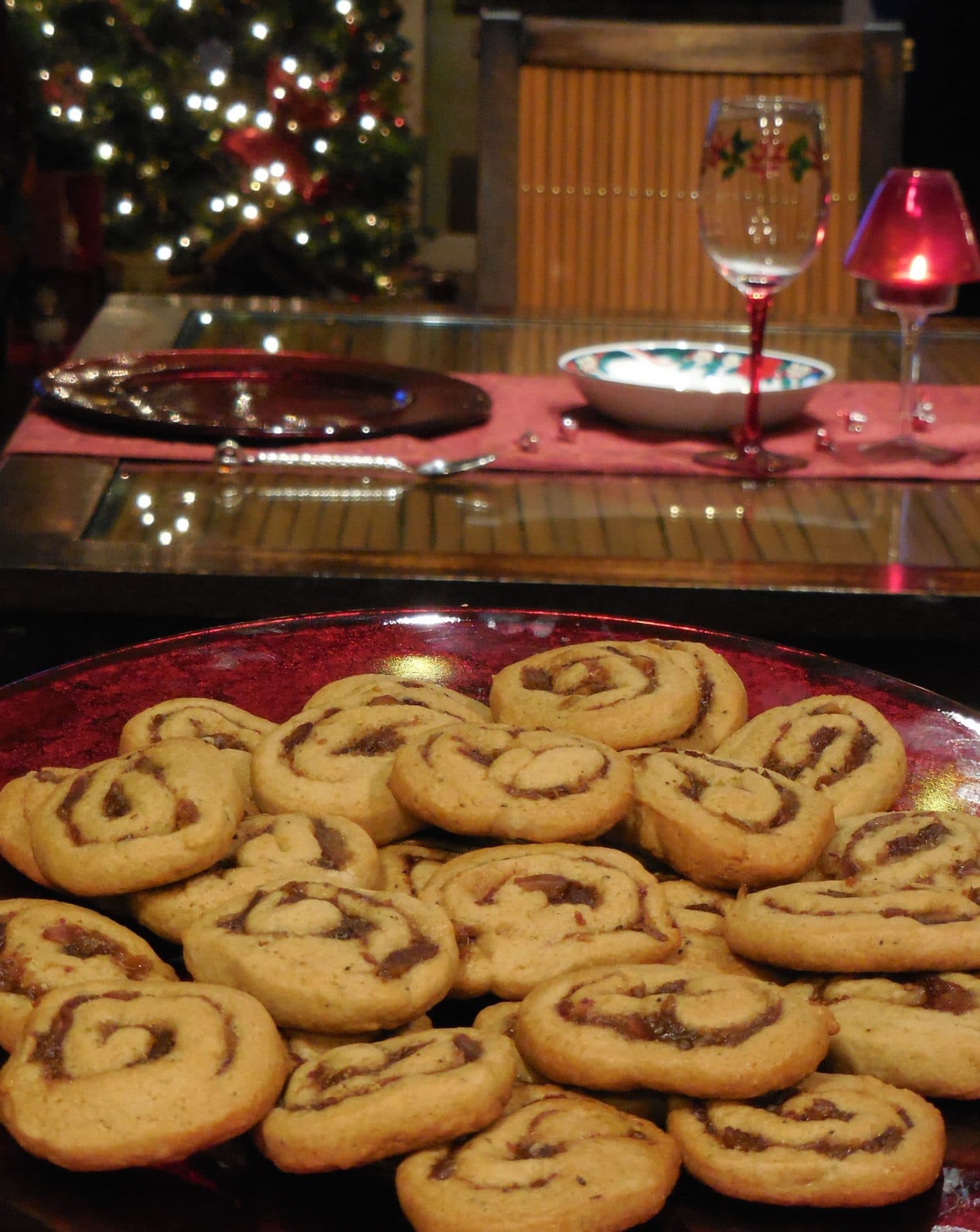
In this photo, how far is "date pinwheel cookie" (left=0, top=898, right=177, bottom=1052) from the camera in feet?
1.99

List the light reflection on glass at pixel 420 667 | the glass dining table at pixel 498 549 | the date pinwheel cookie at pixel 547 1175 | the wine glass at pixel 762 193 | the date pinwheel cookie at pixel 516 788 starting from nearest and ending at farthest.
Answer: the date pinwheel cookie at pixel 547 1175, the date pinwheel cookie at pixel 516 788, the light reflection on glass at pixel 420 667, the glass dining table at pixel 498 549, the wine glass at pixel 762 193

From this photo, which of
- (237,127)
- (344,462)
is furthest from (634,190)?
(237,127)

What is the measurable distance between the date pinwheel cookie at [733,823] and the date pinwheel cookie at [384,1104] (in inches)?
6.7

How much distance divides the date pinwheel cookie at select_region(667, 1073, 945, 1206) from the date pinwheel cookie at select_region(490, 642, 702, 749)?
Answer: 260 mm

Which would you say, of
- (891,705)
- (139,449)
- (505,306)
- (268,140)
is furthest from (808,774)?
(268,140)

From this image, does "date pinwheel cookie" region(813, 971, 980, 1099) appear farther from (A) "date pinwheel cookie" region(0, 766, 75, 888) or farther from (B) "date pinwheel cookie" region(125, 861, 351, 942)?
(A) "date pinwheel cookie" region(0, 766, 75, 888)

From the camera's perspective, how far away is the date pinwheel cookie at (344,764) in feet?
2.45

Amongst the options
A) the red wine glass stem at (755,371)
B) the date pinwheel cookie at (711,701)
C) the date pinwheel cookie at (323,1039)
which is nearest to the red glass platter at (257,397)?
the red wine glass stem at (755,371)

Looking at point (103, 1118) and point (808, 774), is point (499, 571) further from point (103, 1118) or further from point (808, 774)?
point (103, 1118)

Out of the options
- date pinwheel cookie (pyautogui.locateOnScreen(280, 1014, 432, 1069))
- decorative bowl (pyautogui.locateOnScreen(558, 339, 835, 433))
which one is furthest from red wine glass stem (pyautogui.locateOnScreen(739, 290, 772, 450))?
date pinwheel cookie (pyautogui.locateOnScreen(280, 1014, 432, 1069))

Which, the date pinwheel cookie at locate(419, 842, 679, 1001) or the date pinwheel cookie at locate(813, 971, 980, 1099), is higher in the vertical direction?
the date pinwheel cookie at locate(419, 842, 679, 1001)

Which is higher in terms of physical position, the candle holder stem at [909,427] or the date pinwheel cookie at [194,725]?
the candle holder stem at [909,427]

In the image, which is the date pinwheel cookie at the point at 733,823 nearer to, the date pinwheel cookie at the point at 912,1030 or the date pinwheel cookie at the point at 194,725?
the date pinwheel cookie at the point at 912,1030

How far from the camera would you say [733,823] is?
718mm
